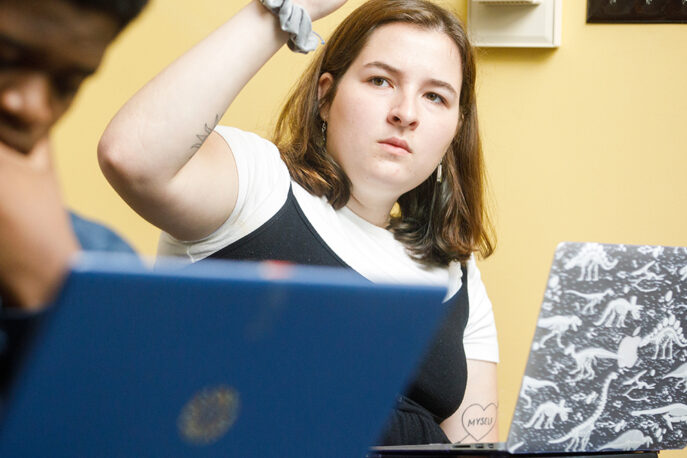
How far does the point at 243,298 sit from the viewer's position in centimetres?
39

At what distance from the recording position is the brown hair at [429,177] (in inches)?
48.6

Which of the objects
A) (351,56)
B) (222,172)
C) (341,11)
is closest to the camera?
(222,172)

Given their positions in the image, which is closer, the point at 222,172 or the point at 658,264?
the point at 658,264

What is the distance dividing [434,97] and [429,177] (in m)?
0.17

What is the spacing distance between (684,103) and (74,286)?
145 centimetres

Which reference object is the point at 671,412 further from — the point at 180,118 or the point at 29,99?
the point at 29,99

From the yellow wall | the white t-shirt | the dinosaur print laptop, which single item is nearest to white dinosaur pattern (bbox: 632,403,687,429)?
the dinosaur print laptop

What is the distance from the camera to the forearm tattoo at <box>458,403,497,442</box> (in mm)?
1354

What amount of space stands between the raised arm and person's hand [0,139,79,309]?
422mm

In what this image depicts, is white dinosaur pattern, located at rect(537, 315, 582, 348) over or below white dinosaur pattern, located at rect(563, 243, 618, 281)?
below

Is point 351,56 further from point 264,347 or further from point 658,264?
point 264,347

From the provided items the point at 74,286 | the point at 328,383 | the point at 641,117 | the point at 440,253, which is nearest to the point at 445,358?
the point at 440,253

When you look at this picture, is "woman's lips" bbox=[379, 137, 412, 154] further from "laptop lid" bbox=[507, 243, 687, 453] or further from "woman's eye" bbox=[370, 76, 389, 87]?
"laptop lid" bbox=[507, 243, 687, 453]

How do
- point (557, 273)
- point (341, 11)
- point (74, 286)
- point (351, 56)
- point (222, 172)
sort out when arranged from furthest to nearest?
point (341, 11) < point (351, 56) < point (222, 172) < point (557, 273) < point (74, 286)
